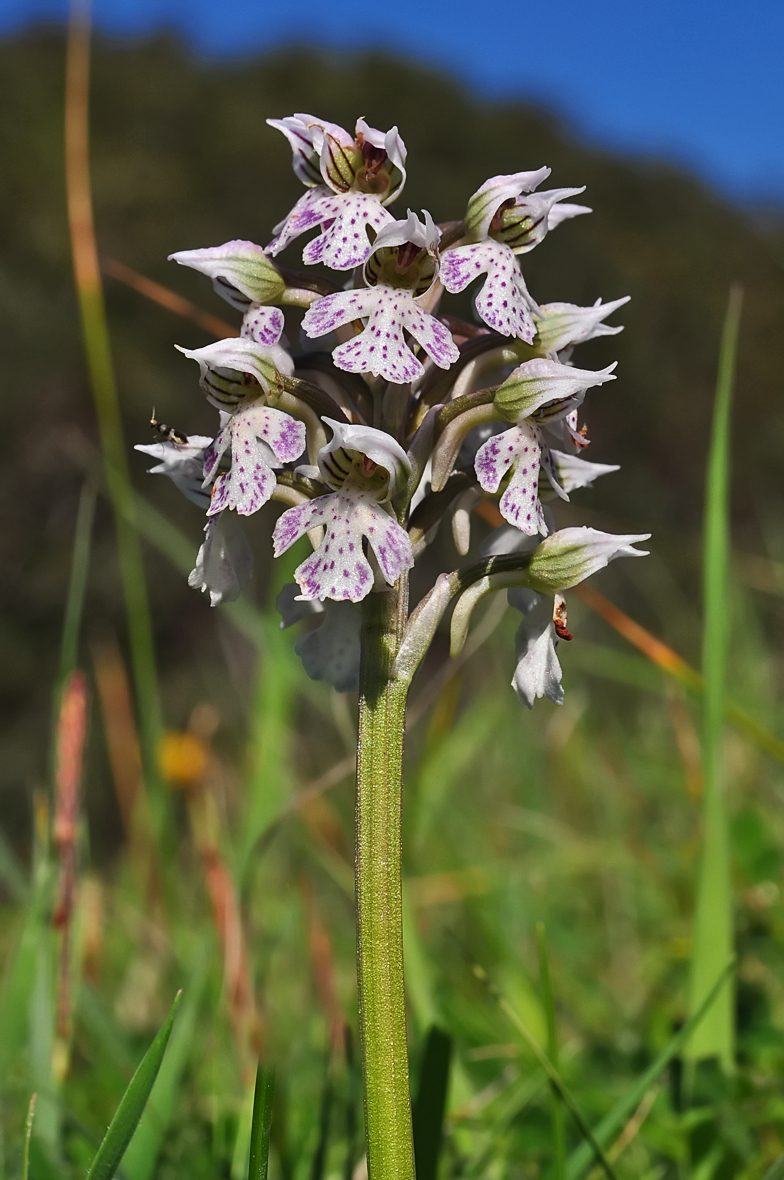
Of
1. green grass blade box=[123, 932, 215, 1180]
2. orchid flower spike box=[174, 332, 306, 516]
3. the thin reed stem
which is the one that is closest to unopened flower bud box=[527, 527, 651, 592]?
orchid flower spike box=[174, 332, 306, 516]

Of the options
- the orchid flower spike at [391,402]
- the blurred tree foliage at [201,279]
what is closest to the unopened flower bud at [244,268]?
the orchid flower spike at [391,402]

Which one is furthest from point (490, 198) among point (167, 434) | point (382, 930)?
point (382, 930)

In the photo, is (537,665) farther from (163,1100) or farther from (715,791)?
(163,1100)

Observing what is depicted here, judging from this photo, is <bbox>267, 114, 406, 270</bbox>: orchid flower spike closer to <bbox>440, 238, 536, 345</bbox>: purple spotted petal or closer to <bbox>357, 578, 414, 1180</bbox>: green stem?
<bbox>440, 238, 536, 345</bbox>: purple spotted petal

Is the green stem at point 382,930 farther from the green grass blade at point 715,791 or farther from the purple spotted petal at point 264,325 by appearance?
the green grass blade at point 715,791

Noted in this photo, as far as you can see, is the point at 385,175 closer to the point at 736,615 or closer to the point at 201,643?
the point at 736,615

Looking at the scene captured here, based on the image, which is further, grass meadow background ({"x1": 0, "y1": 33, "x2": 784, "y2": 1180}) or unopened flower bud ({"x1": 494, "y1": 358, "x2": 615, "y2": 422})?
grass meadow background ({"x1": 0, "y1": 33, "x2": 784, "y2": 1180})

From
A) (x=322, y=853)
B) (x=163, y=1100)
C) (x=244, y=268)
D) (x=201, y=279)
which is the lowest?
(x=201, y=279)
